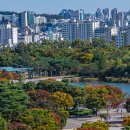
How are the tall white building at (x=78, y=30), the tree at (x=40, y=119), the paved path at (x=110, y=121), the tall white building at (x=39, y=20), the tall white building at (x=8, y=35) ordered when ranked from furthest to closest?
the tall white building at (x=39, y=20) < the tall white building at (x=8, y=35) < the tall white building at (x=78, y=30) < the paved path at (x=110, y=121) < the tree at (x=40, y=119)

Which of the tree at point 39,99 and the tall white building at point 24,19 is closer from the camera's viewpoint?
the tree at point 39,99

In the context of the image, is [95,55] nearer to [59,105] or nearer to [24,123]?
[59,105]

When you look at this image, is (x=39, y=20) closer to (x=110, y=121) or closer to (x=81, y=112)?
(x=81, y=112)

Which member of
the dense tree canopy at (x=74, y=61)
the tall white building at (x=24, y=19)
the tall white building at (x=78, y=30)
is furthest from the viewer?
the tall white building at (x=24, y=19)

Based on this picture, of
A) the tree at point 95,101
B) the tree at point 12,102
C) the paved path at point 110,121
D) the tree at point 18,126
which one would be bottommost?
the paved path at point 110,121

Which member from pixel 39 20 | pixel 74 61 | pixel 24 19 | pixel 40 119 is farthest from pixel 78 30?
pixel 40 119

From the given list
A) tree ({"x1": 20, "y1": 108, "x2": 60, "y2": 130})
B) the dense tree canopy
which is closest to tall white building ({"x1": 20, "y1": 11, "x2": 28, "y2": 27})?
the dense tree canopy

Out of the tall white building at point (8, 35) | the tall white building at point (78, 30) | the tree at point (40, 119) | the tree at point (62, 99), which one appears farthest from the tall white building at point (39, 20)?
the tree at point (40, 119)

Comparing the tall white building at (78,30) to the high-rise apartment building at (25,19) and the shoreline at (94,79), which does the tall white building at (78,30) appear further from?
the shoreline at (94,79)
